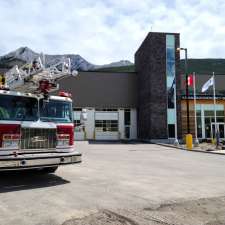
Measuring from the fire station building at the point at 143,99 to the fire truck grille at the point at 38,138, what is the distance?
31350 mm

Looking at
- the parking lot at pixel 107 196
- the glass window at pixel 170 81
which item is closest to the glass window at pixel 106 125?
the glass window at pixel 170 81

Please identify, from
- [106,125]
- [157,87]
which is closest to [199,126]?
[157,87]

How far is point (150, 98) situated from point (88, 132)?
10417 millimetres

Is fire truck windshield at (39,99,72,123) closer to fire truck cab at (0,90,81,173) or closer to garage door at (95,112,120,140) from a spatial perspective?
fire truck cab at (0,90,81,173)

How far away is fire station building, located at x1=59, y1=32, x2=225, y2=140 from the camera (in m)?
42.0

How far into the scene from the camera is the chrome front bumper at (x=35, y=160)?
31.5ft

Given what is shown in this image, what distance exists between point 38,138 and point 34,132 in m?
0.21

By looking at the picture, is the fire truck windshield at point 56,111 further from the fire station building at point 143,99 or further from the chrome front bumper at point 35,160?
the fire station building at point 143,99

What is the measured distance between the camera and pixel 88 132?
4781cm

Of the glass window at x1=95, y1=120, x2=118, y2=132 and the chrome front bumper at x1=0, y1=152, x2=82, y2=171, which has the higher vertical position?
the glass window at x1=95, y1=120, x2=118, y2=132

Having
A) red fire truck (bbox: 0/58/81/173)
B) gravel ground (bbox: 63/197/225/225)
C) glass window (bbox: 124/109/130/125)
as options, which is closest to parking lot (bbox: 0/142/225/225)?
gravel ground (bbox: 63/197/225/225)

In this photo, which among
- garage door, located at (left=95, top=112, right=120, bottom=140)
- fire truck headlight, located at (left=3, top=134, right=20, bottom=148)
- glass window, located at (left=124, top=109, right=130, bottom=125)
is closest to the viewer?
fire truck headlight, located at (left=3, top=134, right=20, bottom=148)

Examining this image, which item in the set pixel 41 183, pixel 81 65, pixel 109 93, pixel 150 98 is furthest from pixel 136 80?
pixel 41 183

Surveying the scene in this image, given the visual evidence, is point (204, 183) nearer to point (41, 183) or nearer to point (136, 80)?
point (41, 183)
